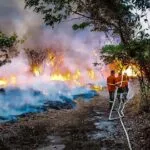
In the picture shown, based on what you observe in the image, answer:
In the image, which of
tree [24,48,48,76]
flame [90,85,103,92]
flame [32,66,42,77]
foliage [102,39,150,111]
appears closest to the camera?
foliage [102,39,150,111]

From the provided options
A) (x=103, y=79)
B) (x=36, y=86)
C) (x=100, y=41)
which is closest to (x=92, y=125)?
(x=36, y=86)

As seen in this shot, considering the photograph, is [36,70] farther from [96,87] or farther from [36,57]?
[96,87]

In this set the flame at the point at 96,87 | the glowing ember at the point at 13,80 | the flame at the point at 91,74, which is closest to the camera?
the glowing ember at the point at 13,80

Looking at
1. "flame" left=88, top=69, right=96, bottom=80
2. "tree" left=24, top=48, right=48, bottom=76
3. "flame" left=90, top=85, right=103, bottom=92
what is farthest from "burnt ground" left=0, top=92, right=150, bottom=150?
"tree" left=24, top=48, right=48, bottom=76

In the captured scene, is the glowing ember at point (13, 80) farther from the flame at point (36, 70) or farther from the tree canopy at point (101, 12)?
the tree canopy at point (101, 12)

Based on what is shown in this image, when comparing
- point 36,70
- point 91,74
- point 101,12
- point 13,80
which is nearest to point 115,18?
point 101,12

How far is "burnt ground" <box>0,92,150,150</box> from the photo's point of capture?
11.9 m

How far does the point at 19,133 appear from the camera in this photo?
13.8 metres

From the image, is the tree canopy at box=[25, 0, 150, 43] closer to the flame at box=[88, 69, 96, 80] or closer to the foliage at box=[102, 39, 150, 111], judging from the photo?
the foliage at box=[102, 39, 150, 111]

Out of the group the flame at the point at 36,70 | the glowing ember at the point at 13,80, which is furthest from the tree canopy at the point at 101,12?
the flame at the point at 36,70

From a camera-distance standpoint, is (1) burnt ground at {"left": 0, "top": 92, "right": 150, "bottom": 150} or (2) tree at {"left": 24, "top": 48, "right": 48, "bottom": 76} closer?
(1) burnt ground at {"left": 0, "top": 92, "right": 150, "bottom": 150}

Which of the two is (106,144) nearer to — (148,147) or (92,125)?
(148,147)

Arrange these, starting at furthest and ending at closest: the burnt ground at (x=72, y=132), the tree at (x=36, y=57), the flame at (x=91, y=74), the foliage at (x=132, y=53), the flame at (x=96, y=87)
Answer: the tree at (x=36, y=57)
the flame at (x=91, y=74)
the flame at (x=96, y=87)
the burnt ground at (x=72, y=132)
the foliage at (x=132, y=53)

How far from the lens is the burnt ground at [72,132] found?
11.9 meters
